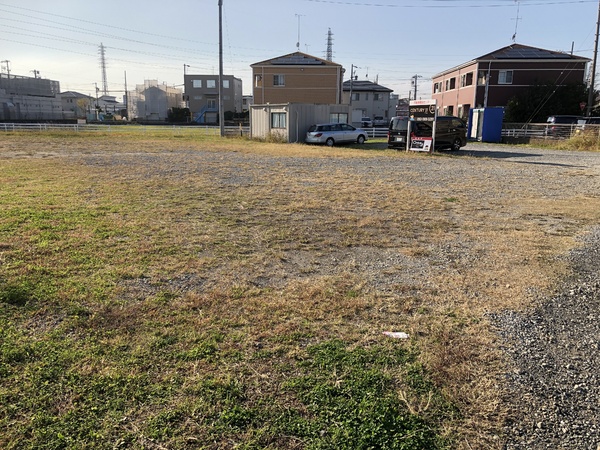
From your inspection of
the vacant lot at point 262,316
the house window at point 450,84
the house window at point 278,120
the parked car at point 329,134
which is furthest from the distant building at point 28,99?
the vacant lot at point 262,316

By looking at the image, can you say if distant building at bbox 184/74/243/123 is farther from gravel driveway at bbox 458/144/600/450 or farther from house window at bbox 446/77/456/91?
gravel driveway at bbox 458/144/600/450

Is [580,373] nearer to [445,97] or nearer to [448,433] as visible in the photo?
[448,433]

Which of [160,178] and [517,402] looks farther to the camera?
[160,178]

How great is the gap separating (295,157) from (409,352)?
54.7 ft

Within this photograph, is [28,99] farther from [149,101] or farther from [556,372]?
[556,372]

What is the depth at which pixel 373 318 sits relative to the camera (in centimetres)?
384

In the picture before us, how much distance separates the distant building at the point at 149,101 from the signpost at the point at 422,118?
6934cm

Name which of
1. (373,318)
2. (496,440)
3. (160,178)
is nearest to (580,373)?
(496,440)

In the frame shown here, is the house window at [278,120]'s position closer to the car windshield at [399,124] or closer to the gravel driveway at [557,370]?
the car windshield at [399,124]

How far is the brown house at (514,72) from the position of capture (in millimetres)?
41500

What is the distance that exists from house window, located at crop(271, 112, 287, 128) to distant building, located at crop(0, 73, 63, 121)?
5400 centimetres

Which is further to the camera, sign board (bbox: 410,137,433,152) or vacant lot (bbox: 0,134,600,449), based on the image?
sign board (bbox: 410,137,433,152)

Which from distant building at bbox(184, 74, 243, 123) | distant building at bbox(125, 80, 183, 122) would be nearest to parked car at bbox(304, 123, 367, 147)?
distant building at bbox(184, 74, 243, 123)

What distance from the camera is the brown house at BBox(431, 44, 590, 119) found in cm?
4150
